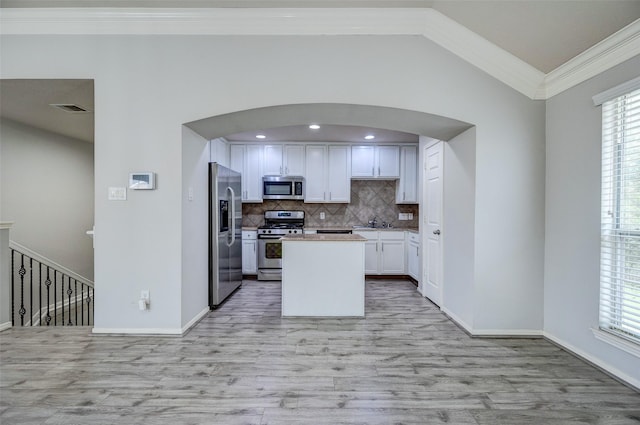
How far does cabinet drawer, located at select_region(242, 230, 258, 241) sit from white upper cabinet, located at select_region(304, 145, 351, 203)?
1.14 metres

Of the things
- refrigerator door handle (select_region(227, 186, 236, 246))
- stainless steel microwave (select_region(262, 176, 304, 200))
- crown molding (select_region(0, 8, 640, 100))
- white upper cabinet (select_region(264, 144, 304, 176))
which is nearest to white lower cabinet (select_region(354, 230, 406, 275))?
stainless steel microwave (select_region(262, 176, 304, 200))

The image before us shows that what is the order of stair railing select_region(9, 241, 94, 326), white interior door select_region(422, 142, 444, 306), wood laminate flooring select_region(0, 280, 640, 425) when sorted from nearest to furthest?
wood laminate flooring select_region(0, 280, 640, 425) → white interior door select_region(422, 142, 444, 306) → stair railing select_region(9, 241, 94, 326)

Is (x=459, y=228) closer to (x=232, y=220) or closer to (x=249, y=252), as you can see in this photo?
(x=232, y=220)

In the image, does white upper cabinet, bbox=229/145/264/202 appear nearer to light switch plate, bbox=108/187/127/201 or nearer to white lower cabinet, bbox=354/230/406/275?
white lower cabinet, bbox=354/230/406/275

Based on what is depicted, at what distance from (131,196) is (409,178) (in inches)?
177

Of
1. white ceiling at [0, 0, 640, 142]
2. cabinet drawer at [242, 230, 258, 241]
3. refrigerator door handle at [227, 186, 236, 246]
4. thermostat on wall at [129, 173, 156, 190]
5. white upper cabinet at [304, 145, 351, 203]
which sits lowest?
cabinet drawer at [242, 230, 258, 241]

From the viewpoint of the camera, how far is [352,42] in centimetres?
283

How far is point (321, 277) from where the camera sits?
345 centimetres

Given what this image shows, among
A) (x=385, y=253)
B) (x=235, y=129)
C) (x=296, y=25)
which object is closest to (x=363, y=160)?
(x=385, y=253)

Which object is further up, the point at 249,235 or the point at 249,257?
the point at 249,235

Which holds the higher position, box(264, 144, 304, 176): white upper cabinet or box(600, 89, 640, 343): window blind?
box(264, 144, 304, 176): white upper cabinet

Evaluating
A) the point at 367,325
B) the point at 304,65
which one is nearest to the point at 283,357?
the point at 367,325

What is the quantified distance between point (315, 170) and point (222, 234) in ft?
7.84

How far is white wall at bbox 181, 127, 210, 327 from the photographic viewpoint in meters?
3.00
